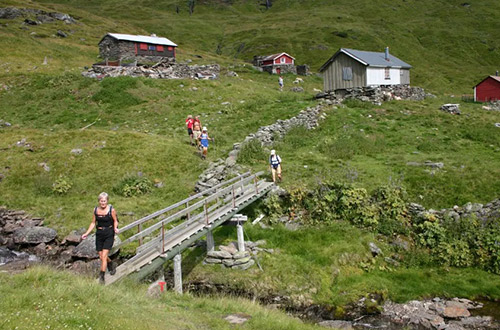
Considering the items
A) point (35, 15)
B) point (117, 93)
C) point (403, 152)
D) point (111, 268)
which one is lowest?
point (111, 268)

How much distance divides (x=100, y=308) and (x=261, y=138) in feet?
61.7

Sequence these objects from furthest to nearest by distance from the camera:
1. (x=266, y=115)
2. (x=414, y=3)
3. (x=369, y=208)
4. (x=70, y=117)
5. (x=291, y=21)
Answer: (x=414, y=3)
(x=291, y=21)
(x=70, y=117)
(x=266, y=115)
(x=369, y=208)

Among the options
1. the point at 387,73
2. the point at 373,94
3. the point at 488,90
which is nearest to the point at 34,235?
the point at 373,94

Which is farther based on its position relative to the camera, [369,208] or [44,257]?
[369,208]

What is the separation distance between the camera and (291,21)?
144 metres

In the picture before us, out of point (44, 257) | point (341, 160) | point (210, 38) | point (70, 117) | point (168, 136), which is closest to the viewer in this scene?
point (44, 257)

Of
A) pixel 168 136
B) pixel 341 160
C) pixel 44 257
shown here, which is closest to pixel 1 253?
pixel 44 257

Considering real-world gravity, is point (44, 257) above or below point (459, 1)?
below

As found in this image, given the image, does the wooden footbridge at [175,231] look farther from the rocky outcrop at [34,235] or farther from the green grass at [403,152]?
the rocky outcrop at [34,235]

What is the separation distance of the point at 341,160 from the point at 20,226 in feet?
57.2

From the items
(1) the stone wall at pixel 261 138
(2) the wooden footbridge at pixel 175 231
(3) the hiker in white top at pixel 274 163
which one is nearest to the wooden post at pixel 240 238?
(2) the wooden footbridge at pixel 175 231

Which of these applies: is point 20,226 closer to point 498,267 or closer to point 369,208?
point 369,208

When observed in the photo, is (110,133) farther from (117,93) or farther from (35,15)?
(35,15)

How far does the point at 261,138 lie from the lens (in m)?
25.8
